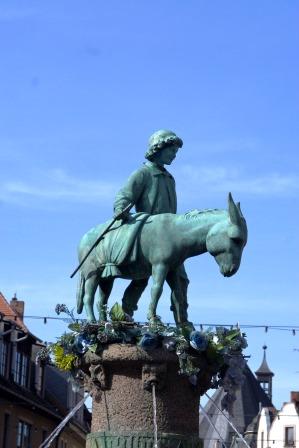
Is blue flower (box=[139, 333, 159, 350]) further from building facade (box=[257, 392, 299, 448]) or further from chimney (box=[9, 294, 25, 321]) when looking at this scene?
building facade (box=[257, 392, 299, 448])

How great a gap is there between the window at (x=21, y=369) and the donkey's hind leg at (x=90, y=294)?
42.5 metres

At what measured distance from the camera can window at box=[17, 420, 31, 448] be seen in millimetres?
55438

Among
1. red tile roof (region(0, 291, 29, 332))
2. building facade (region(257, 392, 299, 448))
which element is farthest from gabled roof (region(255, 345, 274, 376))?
red tile roof (region(0, 291, 29, 332))

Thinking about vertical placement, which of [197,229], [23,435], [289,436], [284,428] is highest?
[284,428]

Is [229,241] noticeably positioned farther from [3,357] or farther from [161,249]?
[3,357]

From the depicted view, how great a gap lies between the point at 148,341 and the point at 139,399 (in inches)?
27.7

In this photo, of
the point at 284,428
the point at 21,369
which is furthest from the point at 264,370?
the point at 21,369

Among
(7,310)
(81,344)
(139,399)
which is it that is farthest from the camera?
(7,310)

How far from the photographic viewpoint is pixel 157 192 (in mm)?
15266

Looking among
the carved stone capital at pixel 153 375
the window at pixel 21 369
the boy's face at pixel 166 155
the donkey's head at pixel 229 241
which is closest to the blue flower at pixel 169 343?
the carved stone capital at pixel 153 375

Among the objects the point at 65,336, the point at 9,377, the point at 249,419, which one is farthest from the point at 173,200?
the point at 249,419

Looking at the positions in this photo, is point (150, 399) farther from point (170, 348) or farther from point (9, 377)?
point (9, 377)

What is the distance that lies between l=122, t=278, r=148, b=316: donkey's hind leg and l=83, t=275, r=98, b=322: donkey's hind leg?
1.61 ft

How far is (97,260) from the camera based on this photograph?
15.0 m
